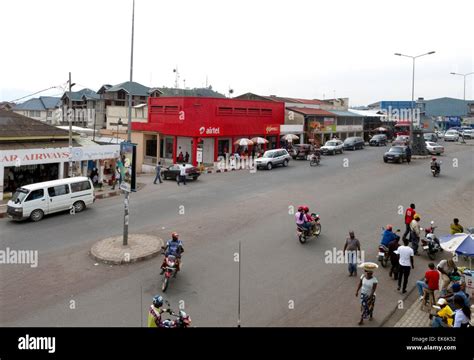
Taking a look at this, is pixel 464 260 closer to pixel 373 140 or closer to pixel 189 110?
pixel 189 110

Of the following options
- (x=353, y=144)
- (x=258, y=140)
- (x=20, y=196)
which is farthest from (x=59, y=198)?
(x=353, y=144)

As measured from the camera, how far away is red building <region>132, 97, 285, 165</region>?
1426 inches

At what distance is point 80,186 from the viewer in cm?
2075

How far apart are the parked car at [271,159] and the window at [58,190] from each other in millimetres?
17108

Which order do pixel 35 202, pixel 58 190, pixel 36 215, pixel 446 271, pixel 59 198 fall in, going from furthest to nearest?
pixel 58 190, pixel 59 198, pixel 36 215, pixel 35 202, pixel 446 271

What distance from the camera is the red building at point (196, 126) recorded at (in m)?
36.2

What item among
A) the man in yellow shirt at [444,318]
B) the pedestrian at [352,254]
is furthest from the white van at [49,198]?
the man in yellow shirt at [444,318]

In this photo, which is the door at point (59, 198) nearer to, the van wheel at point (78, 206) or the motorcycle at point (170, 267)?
the van wheel at point (78, 206)

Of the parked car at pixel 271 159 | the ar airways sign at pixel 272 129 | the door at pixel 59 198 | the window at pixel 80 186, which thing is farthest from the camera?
the ar airways sign at pixel 272 129

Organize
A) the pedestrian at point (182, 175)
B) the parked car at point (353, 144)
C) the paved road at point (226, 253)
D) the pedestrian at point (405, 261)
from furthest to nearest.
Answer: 1. the parked car at point (353, 144)
2. the pedestrian at point (182, 175)
3. the pedestrian at point (405, 261)
4. the paved road at point (226, 253)

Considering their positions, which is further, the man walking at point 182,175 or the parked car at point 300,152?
the parked car at point 300,152

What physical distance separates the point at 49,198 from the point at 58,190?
61cm

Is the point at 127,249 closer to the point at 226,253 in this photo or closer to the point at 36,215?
the point at 226,253

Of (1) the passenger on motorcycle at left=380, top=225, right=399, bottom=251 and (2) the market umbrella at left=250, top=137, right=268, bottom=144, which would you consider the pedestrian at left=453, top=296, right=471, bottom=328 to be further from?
(2) the market umbrella at left=250, top=137, right=268, bottom=144
